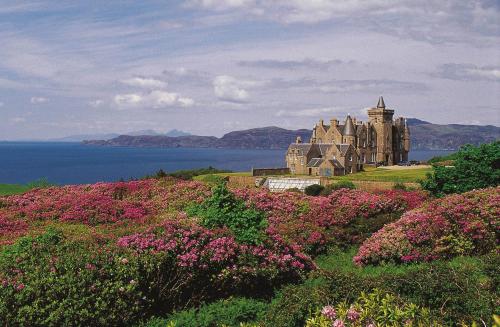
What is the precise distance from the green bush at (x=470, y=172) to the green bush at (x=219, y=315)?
685 inches

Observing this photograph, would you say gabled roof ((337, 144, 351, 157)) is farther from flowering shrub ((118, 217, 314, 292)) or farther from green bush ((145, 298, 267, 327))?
green bush ((145, 298, 267, 327))

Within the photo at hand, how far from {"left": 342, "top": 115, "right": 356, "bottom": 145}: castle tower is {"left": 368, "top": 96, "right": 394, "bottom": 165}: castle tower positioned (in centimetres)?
1127

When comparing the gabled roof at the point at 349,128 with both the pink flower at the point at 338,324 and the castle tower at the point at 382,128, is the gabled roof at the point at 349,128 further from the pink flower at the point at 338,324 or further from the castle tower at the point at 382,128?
the pink flower at the point at 338,324

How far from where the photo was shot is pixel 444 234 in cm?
1557

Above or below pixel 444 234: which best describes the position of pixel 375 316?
above

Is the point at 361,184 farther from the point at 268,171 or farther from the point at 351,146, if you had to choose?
the point at 351,146

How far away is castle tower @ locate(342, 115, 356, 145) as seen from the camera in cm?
8319

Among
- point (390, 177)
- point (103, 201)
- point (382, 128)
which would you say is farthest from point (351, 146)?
point (103, 201)

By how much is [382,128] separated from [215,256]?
87511 mm

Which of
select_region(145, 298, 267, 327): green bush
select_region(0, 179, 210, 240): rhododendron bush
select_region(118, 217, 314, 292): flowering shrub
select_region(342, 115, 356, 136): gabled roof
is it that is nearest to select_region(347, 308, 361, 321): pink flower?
select_region(145, 298, 267, 327): green bush

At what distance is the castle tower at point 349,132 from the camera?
83188 millimetres

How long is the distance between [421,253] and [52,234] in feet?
33.8

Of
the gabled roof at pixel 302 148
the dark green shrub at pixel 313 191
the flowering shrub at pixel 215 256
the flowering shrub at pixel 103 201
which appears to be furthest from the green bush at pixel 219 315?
the gabled roof at pixel 302 148

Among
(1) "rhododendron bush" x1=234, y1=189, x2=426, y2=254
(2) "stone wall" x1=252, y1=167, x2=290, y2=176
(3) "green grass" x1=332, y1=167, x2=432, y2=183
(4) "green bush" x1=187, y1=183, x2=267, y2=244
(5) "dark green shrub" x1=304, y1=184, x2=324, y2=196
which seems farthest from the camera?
(2) "stone wall" x1=252, y1=167, x2=290, y2=176
